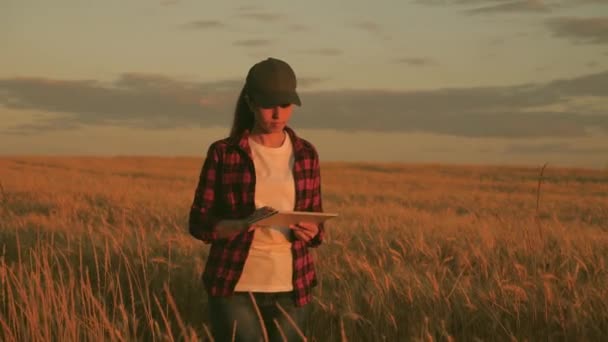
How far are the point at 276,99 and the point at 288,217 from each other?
560 millimetres

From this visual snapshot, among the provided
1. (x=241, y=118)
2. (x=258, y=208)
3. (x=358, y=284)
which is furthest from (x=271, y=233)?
(x=358, y=284)

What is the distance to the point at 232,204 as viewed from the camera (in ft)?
10.8

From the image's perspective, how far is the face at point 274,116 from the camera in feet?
10.6

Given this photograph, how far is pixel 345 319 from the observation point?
451 centimetres

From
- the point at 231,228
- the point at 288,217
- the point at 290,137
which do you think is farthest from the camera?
the point at 290,137

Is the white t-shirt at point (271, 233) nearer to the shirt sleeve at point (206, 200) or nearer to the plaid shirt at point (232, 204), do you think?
the plaid shirt at point (232, 204)

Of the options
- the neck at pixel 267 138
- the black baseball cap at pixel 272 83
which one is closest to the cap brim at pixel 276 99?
the black baseball cap at pixel 272 83

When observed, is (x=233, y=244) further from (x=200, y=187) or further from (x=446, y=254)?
(x=446, y=254)

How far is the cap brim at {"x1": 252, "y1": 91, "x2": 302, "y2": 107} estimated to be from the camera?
10.5ft

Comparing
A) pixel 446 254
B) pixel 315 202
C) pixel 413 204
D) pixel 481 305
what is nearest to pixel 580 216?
pixel 413 204

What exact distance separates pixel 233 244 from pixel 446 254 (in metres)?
4.28

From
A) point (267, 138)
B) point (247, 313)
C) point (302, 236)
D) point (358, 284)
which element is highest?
point (267, 138)

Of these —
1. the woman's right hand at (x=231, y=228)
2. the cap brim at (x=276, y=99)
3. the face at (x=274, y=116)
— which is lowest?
the woman's right hand at (x=231, y=228)

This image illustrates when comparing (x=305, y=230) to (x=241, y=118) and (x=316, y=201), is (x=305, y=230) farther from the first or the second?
(x=241, y=118)
